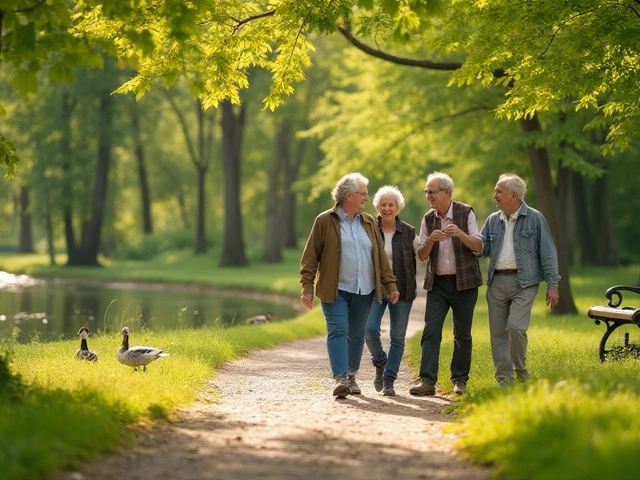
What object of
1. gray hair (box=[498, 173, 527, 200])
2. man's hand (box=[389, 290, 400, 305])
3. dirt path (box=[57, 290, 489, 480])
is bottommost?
dirt path (box=[57, 290, 489, 480])

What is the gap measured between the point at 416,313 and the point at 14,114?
2888 centimetres

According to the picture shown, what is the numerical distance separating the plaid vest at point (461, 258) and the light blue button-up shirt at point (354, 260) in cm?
63

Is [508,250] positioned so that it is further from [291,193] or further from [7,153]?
[291,193]

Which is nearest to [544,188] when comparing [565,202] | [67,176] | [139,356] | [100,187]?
[139,356]

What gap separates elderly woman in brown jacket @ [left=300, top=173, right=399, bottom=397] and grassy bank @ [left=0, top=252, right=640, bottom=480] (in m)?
1.36

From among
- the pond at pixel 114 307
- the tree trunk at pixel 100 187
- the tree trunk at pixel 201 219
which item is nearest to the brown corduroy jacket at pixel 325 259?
the pond at pixel 114 307

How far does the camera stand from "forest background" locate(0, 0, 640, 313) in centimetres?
917

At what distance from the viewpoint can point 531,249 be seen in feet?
29.2

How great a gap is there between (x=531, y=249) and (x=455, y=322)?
3.93ft

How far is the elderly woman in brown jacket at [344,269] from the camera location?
904cm

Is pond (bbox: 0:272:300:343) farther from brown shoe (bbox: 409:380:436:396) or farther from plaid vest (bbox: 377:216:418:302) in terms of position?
brown shoe (bbox: 409:380:436:396)

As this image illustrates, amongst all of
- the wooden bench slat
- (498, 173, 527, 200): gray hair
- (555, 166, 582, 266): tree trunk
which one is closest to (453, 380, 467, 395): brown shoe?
(498, 173, 527, 200): gray hair

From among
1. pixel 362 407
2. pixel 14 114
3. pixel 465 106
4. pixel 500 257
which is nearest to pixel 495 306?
pixel 500 257

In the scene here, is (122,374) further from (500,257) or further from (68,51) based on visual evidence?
(500,257)
